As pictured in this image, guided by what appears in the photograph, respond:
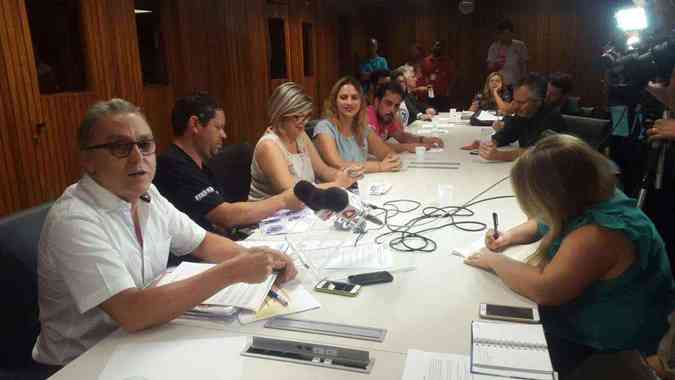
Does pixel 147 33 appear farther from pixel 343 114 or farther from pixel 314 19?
pixel 314 19

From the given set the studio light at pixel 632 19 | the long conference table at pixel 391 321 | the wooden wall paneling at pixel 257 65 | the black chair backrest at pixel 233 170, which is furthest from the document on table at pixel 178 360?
the wooden wall paneling at pixel 257 65

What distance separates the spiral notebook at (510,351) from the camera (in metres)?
1.05

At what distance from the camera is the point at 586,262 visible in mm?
1374

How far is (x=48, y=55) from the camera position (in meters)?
3.71

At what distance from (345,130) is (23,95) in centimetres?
212

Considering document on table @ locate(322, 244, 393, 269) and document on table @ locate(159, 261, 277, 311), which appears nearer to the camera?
document on table @ locate(159, 261, 277, 311)

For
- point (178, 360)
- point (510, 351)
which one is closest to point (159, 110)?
point (178, 360)

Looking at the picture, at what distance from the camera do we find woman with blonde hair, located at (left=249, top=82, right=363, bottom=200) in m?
2.64

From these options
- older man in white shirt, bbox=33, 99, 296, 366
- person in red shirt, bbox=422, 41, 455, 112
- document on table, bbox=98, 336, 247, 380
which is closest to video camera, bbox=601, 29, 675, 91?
older man in white shirt, bbox=33, 99, 296, 366

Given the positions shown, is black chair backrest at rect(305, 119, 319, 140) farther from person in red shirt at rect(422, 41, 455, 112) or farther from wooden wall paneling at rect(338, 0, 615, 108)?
wooden wall paneling at rect(338, 0, 615, 108)

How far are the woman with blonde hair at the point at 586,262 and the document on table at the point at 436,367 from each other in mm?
400

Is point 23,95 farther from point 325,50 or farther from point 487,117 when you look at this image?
point 325,50

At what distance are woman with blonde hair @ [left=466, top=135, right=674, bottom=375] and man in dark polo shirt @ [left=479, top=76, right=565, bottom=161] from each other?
2.12 m

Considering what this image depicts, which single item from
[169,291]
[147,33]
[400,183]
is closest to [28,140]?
[147,33]
